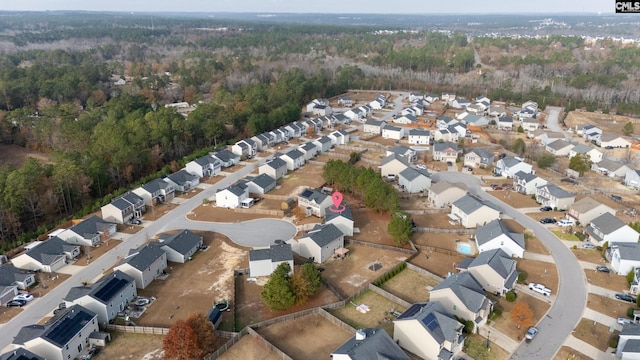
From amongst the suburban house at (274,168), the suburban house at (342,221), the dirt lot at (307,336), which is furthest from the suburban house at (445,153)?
the dirt lot at (307,336)

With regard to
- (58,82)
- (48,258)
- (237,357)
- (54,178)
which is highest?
(58,82)

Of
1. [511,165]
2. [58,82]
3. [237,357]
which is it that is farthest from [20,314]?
[58,82]

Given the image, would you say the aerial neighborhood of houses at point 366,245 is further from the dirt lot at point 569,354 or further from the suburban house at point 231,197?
the dirt lot at point 569,354

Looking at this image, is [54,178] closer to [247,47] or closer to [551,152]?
[551,152]

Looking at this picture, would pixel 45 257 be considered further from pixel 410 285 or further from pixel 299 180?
pixel 410 285

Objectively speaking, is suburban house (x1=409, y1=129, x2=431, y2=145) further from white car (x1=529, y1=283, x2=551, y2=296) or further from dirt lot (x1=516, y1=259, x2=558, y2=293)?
white car (x1=529, y1=283, x2=551, y2=296)

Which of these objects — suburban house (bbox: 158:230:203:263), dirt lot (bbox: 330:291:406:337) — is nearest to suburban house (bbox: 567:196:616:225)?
dirt lot (bbox: 330:291:406:337)
